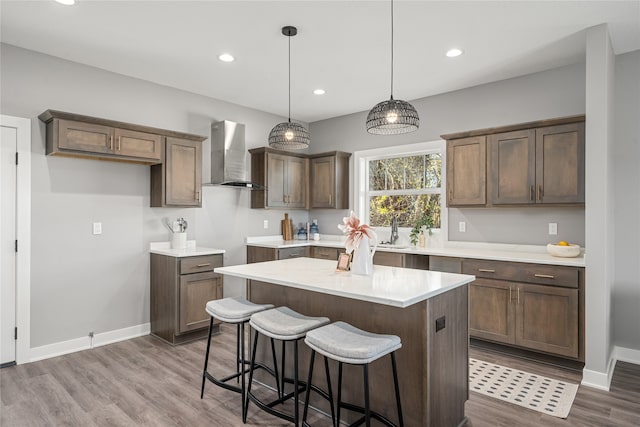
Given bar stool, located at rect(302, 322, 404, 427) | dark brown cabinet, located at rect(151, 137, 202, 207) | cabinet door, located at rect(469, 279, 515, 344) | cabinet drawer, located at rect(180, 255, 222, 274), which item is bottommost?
cabinet door, located at rect(469, 279, 515, 344)

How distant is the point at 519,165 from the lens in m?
3.73

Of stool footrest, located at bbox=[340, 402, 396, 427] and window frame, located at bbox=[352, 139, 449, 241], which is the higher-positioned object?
window frame, located at bbox=[352, 139, 449, 241]

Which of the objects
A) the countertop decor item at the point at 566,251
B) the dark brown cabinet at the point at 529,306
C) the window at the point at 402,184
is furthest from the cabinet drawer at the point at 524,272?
the window at the point at 402,184

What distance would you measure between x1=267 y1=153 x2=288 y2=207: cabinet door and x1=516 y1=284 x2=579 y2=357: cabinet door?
317cm

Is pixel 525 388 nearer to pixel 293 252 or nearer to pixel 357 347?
pixel 357 347

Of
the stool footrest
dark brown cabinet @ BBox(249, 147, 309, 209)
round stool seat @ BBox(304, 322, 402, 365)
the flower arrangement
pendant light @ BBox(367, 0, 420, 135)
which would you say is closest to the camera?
round stool seat @ BBox(304, 322, 402, 365)

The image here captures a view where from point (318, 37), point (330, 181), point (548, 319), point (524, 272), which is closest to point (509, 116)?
point (524, 272)

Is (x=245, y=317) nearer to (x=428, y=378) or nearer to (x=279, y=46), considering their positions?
(x=428, y=378)

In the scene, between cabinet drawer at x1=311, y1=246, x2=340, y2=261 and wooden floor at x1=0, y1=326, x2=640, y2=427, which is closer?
wooden floor at x1=0, y1=326, x2=640, y2=427

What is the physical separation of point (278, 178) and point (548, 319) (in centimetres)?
357

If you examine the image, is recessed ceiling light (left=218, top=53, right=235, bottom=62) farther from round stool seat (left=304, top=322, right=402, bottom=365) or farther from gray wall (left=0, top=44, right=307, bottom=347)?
round stool seat (left=304, top=322, right=402, bottom=365)

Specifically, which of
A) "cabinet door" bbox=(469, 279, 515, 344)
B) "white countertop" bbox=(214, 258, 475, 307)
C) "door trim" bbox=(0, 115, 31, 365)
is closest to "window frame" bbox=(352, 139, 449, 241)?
"cabinet door" bbox=(469, 279, 515, 344)

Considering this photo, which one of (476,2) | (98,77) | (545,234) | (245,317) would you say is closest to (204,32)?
(98,77)

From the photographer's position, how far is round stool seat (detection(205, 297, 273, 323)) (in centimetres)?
251
